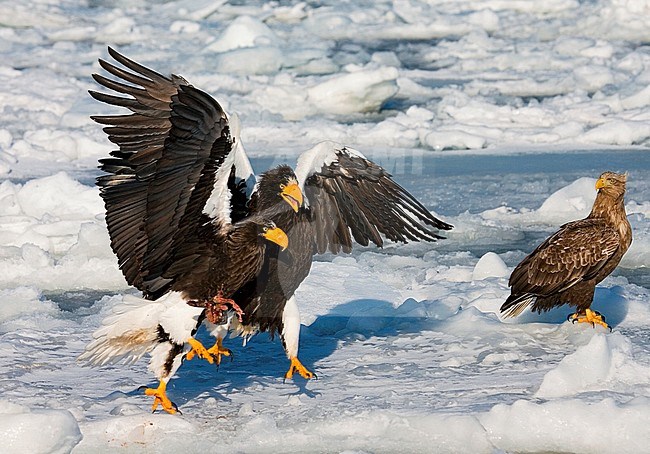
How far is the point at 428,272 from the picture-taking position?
589cm

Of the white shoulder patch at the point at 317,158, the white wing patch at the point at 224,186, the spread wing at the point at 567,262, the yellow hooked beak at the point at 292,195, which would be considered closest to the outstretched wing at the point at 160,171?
the white wing patch at the point at 224,186

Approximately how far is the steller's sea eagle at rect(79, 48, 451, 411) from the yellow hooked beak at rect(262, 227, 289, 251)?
132 millimetres

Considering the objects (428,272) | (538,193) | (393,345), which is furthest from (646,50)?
(393,345)

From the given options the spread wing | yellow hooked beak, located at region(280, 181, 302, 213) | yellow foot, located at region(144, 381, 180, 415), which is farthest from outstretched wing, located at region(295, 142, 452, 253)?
yellow foot, located at region(144, 381, 180, 415)

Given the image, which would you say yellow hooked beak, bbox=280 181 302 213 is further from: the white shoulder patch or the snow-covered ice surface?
the snow-covered ice surface

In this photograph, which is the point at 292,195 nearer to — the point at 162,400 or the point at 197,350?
the point at 197,350

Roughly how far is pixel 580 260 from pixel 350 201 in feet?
3.51

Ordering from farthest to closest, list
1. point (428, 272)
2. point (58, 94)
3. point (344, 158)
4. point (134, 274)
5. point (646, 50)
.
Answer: point (646, 50) < point (58, 94) < point (428, 272) < point (344, 158) < point (134, 274)

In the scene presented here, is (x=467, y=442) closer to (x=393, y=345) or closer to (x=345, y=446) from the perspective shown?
(x=345, y=446)

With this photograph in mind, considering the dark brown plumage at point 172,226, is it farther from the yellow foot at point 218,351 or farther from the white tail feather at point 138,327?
the yellow foot at point 218,351

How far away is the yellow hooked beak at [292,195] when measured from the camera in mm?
3767

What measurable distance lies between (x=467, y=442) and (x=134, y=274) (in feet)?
5.06

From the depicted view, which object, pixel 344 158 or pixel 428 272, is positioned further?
pixel 428 272

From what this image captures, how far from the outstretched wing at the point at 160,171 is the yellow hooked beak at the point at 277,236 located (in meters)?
0.17
